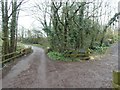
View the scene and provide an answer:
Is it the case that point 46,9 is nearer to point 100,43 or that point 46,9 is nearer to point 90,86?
point 100,43

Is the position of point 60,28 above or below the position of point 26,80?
above

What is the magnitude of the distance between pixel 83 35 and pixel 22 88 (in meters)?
15.4

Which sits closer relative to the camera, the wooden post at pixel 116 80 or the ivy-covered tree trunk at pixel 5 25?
the wooden post at pixel 116 80

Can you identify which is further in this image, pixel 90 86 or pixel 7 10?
pixel 7 10

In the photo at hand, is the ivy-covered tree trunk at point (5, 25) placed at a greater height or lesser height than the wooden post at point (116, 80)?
greater

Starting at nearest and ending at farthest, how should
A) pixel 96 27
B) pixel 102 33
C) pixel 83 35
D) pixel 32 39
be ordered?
1. pixel 83 35
2. pixel 96 27
3. pixel 102 33
4. pixel 32 39

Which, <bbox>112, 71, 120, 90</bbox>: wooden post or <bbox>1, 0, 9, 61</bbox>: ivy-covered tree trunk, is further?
<bbox>1, 0, 9, 61</bbox>: ivy-covered tree trunk

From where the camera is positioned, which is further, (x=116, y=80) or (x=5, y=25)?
(x=5, y=25)

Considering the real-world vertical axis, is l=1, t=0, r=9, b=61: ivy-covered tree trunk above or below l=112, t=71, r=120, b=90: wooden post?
above

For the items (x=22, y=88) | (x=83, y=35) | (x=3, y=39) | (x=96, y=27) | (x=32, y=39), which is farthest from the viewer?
(x=32, y=39)

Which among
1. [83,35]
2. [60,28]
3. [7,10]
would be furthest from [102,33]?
[7,10]

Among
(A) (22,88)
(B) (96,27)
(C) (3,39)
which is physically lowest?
(A) (22,88)

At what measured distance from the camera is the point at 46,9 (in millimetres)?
25672

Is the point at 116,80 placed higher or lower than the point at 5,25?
lower
